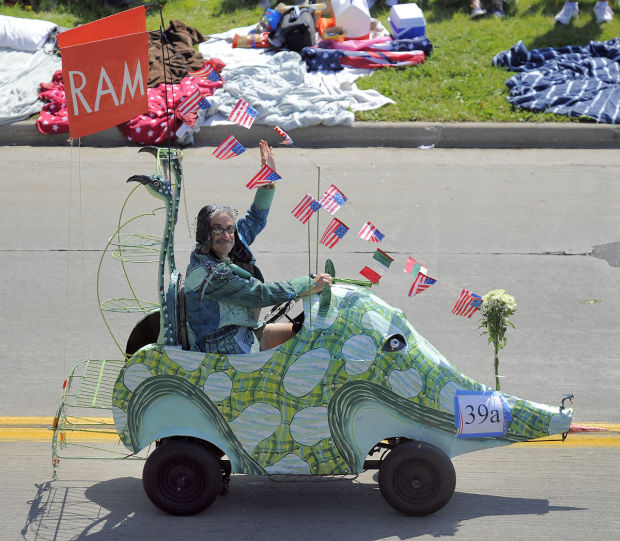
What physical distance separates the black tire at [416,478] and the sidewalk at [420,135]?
264 inches

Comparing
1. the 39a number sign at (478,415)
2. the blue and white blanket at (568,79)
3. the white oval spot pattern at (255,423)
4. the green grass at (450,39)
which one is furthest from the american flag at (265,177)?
the blue and white blanket at (568,79)

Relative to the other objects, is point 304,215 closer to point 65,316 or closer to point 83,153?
point 65,316

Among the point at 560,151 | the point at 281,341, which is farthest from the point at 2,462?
the point at 560,151

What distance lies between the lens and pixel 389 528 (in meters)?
5.09

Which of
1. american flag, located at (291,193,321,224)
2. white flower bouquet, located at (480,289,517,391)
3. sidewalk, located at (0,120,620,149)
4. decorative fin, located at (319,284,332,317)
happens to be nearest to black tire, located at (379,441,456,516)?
white flower bouquet, located at (480,289,517,391)

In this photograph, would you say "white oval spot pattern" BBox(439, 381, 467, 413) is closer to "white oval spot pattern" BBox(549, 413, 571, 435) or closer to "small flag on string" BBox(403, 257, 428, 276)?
"white oval spot pattern" BBox(549, 413, 571, 435)

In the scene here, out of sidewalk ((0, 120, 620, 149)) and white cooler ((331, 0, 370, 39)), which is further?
white cooler ((331, 0, 370, 39))

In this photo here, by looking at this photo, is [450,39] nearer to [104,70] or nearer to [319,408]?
[104,70]

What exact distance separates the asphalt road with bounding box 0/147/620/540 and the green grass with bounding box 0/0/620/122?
0.79m

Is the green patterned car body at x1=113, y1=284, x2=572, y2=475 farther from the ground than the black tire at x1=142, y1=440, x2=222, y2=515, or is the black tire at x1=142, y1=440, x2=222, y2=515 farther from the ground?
the green patterned car body at x1=113, y1=284, x2=572, y2=475

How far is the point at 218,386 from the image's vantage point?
4.97m

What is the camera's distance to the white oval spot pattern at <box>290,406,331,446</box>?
16.3ft

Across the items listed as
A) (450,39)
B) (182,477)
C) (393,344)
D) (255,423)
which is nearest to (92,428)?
(182,477)

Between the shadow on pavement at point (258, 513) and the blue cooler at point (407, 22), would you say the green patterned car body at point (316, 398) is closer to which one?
→ the shadow on pavement at point (258, 513)
